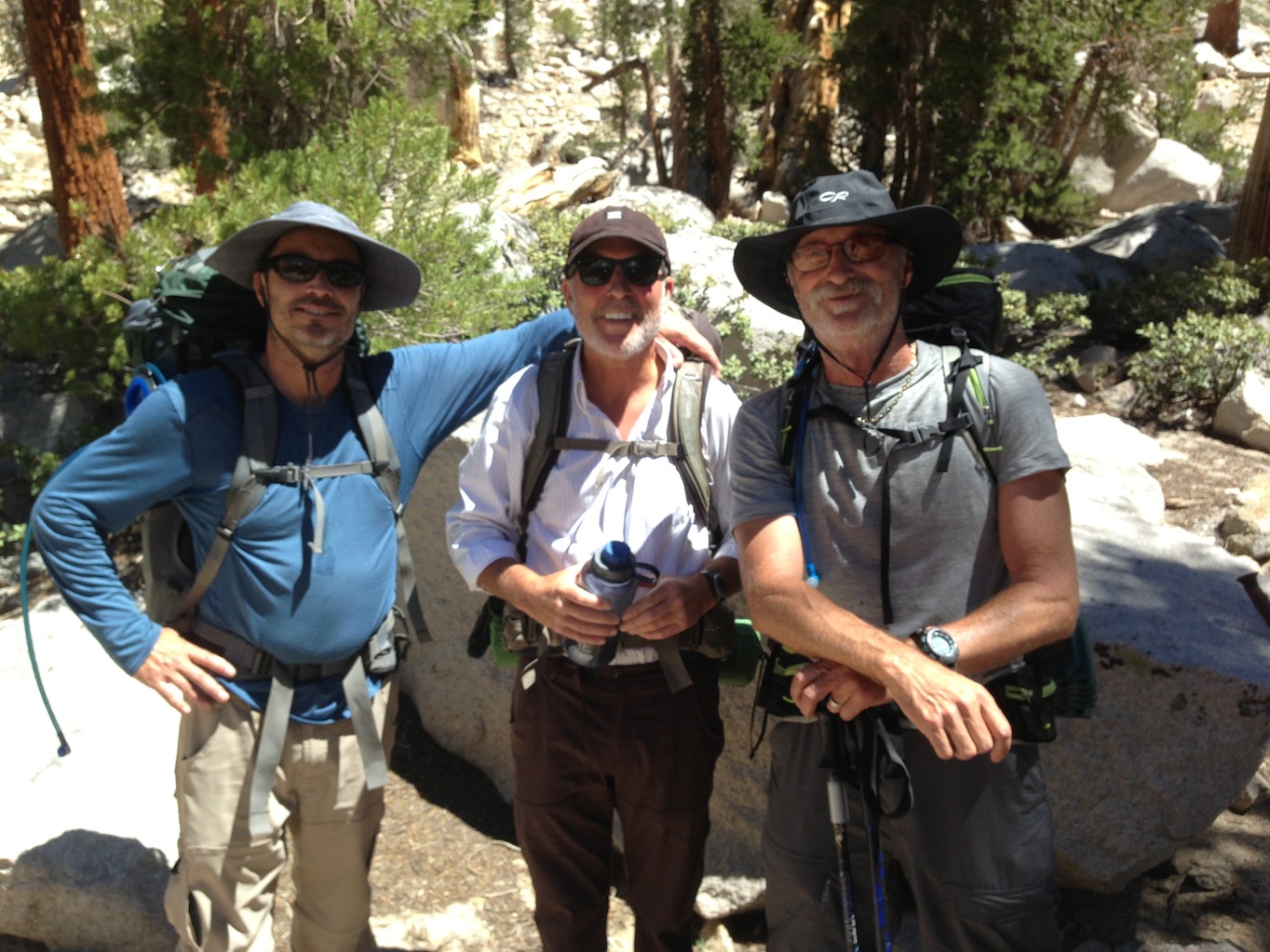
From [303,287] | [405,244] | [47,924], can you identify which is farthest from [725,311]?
[47,924]

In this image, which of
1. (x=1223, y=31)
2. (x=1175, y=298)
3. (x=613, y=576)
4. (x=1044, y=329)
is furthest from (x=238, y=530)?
(x=1223, y=31)

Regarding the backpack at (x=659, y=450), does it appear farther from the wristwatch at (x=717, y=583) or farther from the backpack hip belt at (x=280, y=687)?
the backpack hip belt at (x=280, y=687)

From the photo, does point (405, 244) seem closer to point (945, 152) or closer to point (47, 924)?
point (47, 924)

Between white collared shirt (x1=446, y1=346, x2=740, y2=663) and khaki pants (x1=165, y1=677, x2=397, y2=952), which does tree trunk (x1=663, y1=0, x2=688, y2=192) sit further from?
khaki pants (x1=165, y1=677, x2=397, y2=952)

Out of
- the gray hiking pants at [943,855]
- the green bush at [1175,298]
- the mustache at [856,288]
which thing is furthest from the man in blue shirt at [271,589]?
the green bush at [1175,298]

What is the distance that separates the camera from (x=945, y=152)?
41.0 ft

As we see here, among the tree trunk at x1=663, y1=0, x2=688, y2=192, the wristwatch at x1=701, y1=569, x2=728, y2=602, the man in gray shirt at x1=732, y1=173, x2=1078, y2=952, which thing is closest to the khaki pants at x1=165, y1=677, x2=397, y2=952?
the wristwatch at x1=701, y1=569, x2=728, y2=602

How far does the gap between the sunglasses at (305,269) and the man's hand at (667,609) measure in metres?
1.14

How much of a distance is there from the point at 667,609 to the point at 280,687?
1024 mm

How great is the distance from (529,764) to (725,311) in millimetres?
2976

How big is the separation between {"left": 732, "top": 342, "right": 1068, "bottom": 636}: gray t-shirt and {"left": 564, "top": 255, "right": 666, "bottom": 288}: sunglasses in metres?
0.51

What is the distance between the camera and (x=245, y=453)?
2680 mm

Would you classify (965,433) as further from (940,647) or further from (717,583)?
(717,583)

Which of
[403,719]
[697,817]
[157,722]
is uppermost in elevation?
[697,817]
